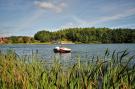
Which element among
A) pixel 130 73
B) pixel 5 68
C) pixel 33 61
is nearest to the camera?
pixel 130 73

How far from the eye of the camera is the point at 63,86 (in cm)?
668

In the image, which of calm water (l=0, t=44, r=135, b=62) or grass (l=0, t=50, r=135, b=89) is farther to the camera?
calm water (l=0, t=44, r=135, b=62)

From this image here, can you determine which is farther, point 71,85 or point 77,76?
point 77,76

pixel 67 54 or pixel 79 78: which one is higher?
pixel 79 78

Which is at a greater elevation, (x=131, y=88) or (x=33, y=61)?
(x=33, y=61)

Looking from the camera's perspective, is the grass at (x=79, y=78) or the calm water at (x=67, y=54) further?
the calm water at (x=67, y=54)

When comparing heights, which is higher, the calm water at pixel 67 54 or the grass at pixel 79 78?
the grass at pixel 79 78

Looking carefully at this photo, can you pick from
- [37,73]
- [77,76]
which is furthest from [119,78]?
[37,73]

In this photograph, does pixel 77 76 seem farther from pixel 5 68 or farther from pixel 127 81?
pixel 5 68

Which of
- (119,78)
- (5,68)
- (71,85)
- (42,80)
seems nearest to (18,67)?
(5,68)

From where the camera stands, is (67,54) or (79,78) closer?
(79,78)

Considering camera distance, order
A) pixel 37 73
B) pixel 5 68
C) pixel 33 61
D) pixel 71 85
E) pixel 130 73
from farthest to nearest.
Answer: pixel 5 68
pixel 33 61
pixel 37 73
pixel 130 73
pixel 71 85

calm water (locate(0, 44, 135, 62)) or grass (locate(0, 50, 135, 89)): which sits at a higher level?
grass (locate(0, 50, 135, 89))

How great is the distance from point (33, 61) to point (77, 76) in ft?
6.74
